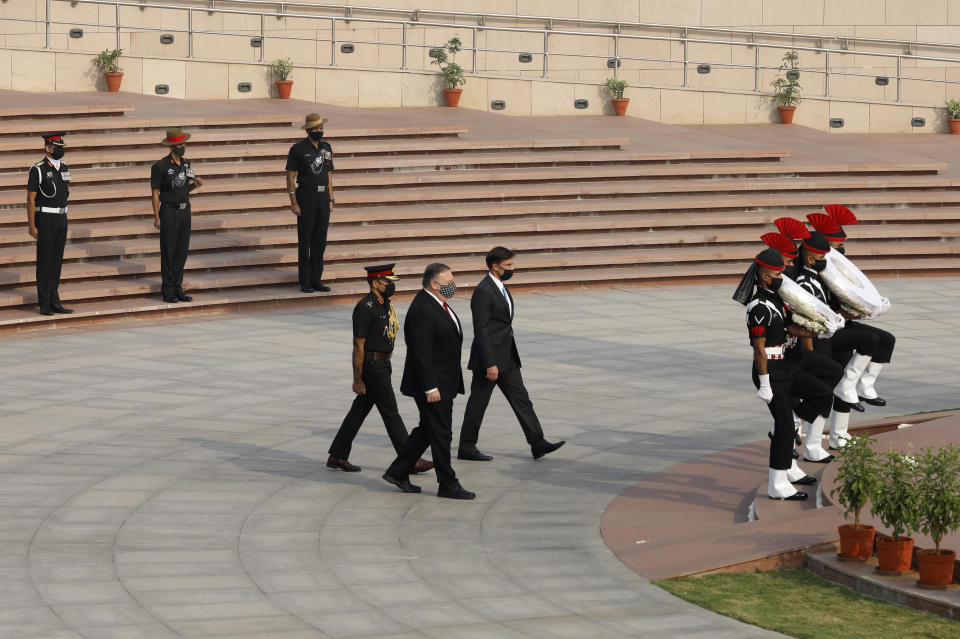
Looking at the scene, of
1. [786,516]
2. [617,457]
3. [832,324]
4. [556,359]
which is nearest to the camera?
[786,516]

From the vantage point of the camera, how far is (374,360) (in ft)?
38.0

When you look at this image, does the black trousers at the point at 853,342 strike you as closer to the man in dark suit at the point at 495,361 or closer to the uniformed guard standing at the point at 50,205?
the man in dark suit at the point at 495,361

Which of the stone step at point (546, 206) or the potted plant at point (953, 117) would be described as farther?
the potted plant at point (953, 117)

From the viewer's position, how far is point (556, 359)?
16344 millimetres

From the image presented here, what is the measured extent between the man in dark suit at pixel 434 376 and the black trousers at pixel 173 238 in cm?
710

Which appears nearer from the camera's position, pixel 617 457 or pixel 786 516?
pixel 786 516

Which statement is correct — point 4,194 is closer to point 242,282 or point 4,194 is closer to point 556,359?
point 242,282

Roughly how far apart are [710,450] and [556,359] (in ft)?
12.5

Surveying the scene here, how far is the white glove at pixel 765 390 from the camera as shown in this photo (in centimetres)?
1070

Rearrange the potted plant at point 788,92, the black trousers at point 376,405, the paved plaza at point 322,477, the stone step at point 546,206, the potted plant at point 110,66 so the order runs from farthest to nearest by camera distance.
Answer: the potted plant at point 788,92, the potted plant at point 110,66, the stone step at point 546,206, the black trousers at point 376,405, the paved plaza at point 322,477

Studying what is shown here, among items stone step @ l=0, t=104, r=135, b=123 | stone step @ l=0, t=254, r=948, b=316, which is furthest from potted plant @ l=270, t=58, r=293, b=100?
stone step @ l=0, t=254, r=948, b=316

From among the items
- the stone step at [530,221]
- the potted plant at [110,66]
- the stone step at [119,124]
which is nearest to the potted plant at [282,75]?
the potted plant at [110,66]

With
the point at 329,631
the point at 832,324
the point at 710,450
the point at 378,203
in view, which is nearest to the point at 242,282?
the point at 378,203

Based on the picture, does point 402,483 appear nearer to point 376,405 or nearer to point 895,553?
point 376,405
